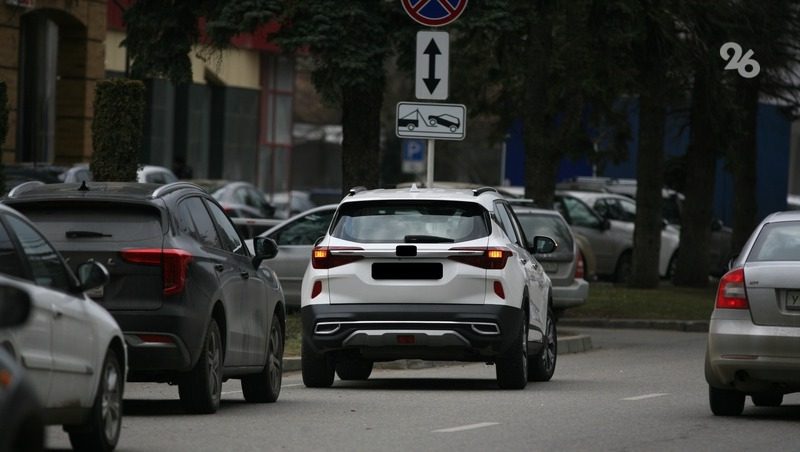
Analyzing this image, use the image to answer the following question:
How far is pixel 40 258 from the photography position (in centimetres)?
1027

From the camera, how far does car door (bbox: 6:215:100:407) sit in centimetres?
984

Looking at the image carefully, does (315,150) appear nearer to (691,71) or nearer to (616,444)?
(691,71)

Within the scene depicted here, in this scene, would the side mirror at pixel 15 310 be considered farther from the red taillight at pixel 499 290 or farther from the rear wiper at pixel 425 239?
the red taillight at pixel 499 290

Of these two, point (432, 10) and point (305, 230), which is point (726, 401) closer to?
point (432, 10)

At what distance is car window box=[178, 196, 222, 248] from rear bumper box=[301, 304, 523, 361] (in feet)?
6.35

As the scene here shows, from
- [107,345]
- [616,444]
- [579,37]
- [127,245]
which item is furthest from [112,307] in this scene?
[579,37]

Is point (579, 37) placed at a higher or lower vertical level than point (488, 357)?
higher

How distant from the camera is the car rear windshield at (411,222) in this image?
1603cm

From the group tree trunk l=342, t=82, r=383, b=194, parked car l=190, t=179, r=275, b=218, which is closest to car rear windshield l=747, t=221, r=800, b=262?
tree trunk l=342, t=82, r=383, b=194

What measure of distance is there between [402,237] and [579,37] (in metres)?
14.4

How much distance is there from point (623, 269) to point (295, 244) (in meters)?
14.4

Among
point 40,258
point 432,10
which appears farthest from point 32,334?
point 432,10

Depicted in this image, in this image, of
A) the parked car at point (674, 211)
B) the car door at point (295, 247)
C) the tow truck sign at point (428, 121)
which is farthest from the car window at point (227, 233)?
the parked car at point (674, 211)

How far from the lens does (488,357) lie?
53.6ft
